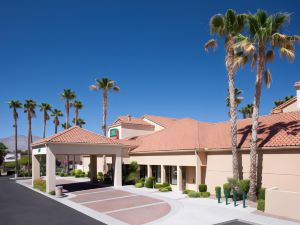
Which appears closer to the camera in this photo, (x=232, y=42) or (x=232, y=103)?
(x=232, y=42)

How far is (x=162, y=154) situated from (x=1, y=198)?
15625 mm

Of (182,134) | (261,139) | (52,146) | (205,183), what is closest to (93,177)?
(52,146)

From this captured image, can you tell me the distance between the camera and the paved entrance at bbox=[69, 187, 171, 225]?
17.1 meters

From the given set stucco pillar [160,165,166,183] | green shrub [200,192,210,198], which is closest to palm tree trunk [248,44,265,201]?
green shrub [200,192,210,198]

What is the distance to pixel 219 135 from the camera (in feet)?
91.1

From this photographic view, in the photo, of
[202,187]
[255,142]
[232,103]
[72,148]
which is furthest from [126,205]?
[232,103]

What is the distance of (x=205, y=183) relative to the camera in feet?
85.1

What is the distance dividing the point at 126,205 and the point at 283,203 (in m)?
10.4

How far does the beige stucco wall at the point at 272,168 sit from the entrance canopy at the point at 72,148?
446 inches

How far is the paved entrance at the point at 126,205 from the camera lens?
17.1m

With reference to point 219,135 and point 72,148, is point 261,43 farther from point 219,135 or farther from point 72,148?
point 72,148

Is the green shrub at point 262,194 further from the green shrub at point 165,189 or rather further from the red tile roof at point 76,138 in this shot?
the red tile roof at point 76,138

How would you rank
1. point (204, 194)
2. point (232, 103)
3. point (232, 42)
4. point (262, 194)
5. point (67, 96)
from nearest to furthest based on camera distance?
point (262, 194) < point (232, 42) < point (232, 103) < point (204, 194) < point (67, 96)

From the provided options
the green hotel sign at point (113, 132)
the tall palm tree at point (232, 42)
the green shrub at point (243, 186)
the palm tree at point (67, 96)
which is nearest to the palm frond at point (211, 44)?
the tall palm tree at point (232, 42)
